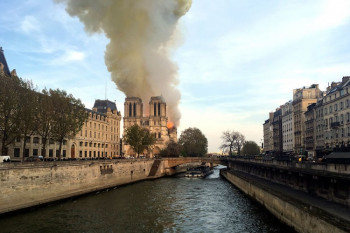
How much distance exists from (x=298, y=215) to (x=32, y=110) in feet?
133

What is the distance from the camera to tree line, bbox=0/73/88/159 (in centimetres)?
4711

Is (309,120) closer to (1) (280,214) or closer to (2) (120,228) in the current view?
(1) (280,214)

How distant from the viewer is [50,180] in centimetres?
4353

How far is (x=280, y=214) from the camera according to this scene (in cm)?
3152

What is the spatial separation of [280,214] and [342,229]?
13.4 m

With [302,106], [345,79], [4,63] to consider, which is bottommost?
[302,106]

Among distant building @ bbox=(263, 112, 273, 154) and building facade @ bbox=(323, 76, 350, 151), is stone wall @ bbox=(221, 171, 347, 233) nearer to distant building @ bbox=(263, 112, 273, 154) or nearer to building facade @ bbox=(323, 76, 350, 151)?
building facade @ bbox=(323, 76, 350, 151)

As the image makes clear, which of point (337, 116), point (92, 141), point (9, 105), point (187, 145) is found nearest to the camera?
point (9, 105)

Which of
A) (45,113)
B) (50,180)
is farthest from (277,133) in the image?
(50,180)

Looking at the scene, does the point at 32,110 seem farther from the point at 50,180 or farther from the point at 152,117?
the point at 152,117

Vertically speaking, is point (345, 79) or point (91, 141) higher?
point (345, 79)

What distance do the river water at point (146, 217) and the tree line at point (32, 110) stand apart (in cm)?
1457

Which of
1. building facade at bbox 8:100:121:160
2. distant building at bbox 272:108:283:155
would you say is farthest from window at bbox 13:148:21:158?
distant building at bbox 272:108:283:155

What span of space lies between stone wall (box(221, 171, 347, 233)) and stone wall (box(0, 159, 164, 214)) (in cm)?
2758
